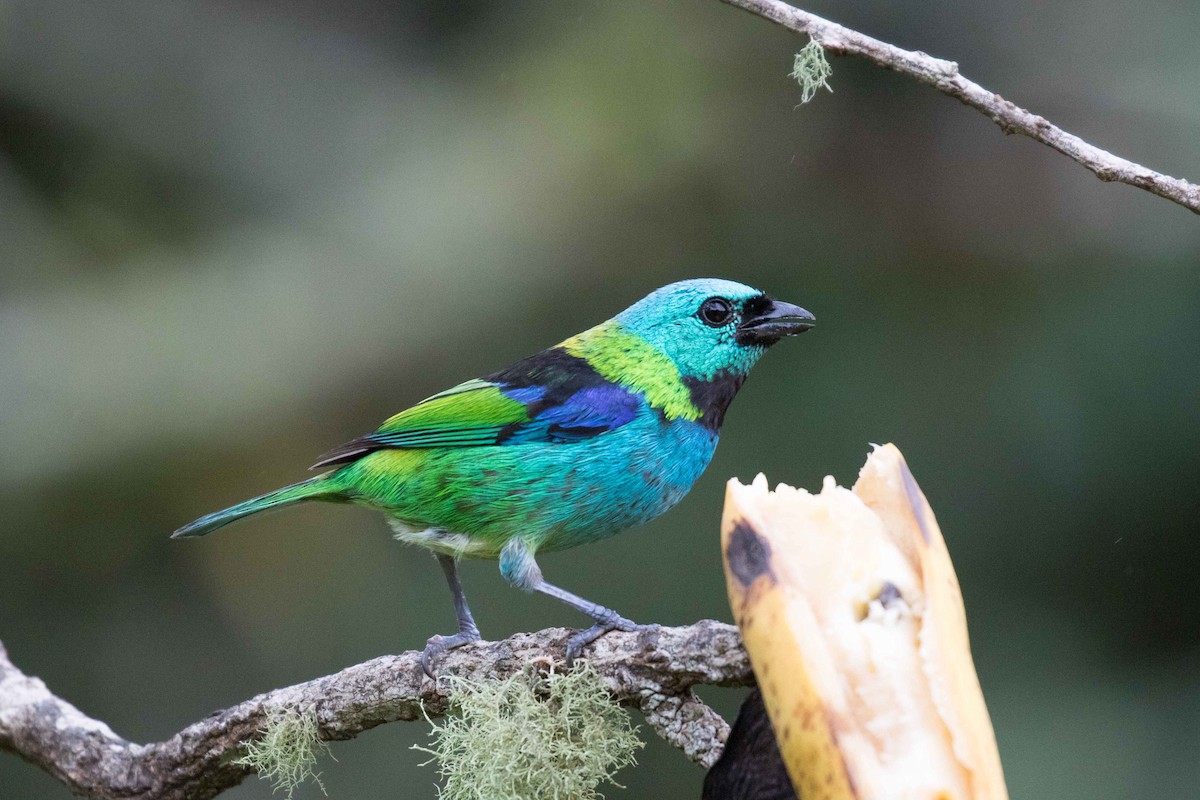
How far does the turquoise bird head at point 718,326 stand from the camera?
11.0 ft

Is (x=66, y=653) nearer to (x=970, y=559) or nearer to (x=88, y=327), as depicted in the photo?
(x=88, y=327)

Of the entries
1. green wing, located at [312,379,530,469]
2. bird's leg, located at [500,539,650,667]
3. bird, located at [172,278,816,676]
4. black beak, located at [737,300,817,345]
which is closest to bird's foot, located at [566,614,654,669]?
bird's leg, located at [500,539,650,667]

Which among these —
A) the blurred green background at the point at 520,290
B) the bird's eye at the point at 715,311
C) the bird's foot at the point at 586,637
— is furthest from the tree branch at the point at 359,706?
the blurred green background at the point at 520,290

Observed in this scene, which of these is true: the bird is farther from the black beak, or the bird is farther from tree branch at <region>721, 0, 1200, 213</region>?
tree branch at <region>721, 0, 1200, 213</region>

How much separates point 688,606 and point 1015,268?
6.37ft

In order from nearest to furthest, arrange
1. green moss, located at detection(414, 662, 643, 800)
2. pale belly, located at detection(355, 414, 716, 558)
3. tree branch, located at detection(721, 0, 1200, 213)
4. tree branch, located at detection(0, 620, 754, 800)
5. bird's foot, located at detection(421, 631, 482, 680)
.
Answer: tree branch, located at detection(721, 0, 1200, 213) → tree branch, located at detection(0, 620, 754, 800) → green moss, located at detection(414, 662, 643, 800) → bird's foot, located at detection(421, 631, 482, 680) → pale belly, located at detection(355, 414, 716, 558)

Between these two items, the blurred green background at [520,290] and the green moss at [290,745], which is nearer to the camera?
the green moss at [290,745]

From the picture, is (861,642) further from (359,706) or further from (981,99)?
(359,706)

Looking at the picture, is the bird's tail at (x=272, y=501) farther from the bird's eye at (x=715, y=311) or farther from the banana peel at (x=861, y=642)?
the banana peel at (x=861, y=642)

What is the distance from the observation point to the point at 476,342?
5.58 meters

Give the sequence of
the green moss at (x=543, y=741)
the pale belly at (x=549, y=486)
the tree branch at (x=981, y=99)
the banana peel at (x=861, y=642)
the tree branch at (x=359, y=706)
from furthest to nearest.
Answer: the pale belly at (x=549, y=486), the green moss at (x=543, y=741), the tree branch at (x=359, y=706), the tree branch at (x=981, y=99), the banana peel at (x=861, y=642)

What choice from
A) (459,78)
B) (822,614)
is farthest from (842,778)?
(459,78)

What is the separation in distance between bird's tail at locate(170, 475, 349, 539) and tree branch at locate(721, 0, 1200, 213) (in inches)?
69.2

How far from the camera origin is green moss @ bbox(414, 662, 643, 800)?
2.45 meters
